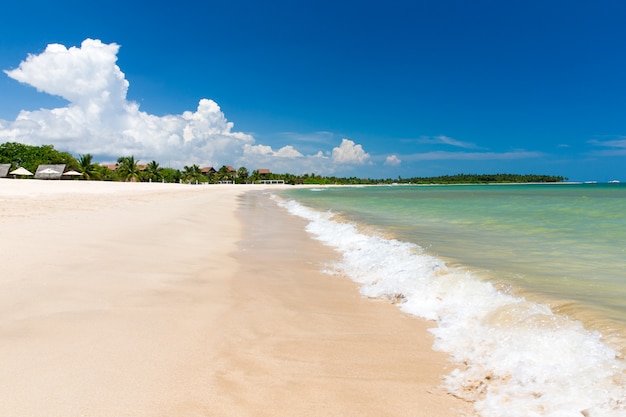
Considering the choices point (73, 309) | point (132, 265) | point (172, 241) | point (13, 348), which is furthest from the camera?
point (172, 241)

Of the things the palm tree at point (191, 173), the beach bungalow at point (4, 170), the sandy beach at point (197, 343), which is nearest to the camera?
the sandy beach at point (197, 343)

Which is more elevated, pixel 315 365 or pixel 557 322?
pixel 557 322

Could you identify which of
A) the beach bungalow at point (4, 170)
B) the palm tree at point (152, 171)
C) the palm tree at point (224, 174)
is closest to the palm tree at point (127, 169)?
the palm tree at point (152, 171)

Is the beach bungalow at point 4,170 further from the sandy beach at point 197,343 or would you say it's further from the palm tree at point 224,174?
the sandy beach at point 197,343

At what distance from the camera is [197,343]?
3.49 metres

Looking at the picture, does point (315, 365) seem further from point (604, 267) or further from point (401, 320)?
point (604, 267)

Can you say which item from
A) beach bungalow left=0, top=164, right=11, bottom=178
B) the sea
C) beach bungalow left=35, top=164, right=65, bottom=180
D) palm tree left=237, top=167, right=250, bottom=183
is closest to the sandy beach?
the sea

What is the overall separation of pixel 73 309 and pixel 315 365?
2.80 metres

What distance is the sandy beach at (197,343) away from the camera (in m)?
2.56

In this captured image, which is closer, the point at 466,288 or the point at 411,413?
the point at 411,413

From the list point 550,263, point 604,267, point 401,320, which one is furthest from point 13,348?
point 604,267

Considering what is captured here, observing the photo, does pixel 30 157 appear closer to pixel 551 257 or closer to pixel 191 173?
pixel 191 173

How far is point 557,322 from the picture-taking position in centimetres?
371

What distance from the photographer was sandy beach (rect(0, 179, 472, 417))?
8.41 feet
